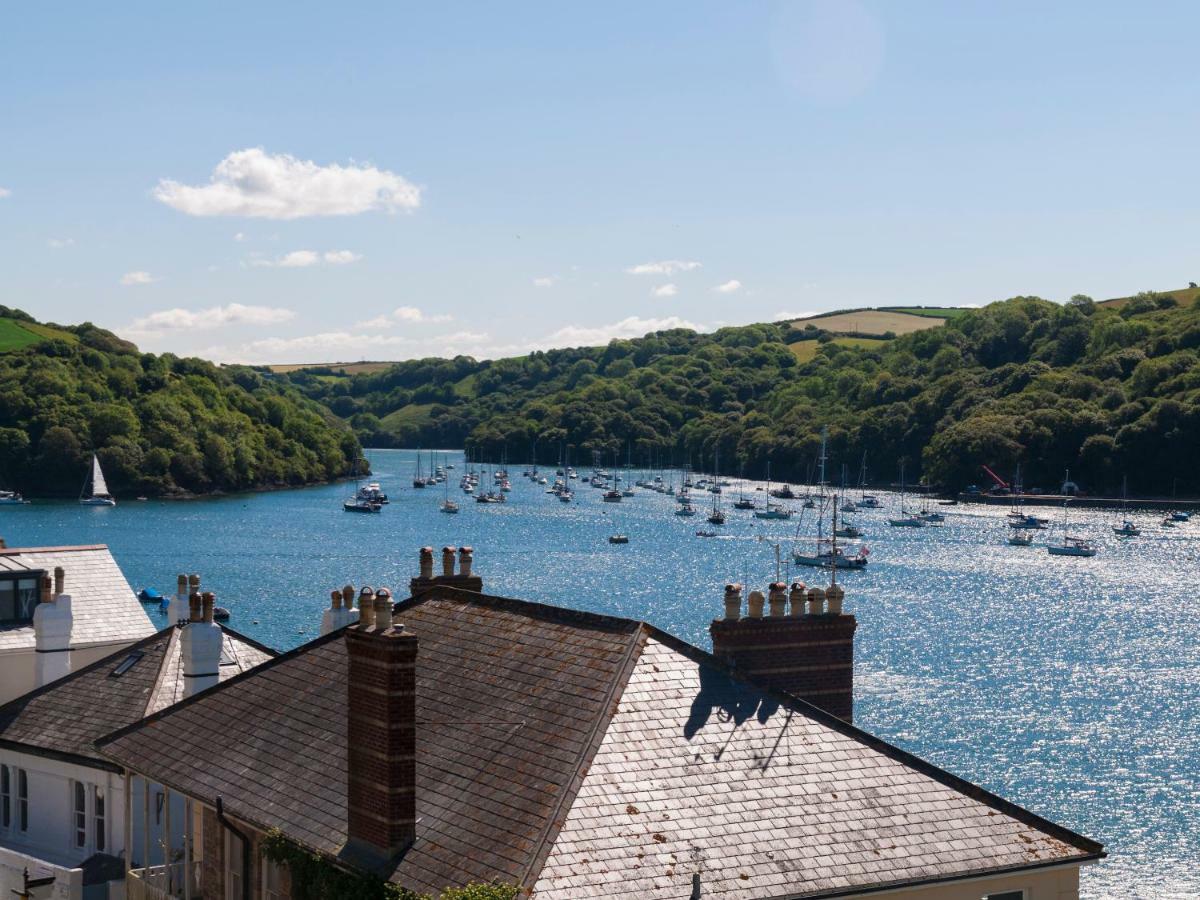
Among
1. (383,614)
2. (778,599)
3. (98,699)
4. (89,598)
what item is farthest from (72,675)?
(778,599)

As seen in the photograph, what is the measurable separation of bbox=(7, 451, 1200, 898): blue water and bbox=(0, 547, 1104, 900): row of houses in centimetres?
3876

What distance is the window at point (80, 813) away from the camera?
27.0 meters

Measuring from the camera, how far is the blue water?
226 ft

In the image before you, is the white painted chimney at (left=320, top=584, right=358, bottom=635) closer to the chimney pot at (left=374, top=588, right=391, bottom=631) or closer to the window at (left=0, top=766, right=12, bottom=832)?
the window at (left=0, top=766, right=12, bottom=832)

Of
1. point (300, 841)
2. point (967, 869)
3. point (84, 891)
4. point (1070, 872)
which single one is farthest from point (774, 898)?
point (84, 891)

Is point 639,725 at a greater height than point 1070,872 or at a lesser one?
greater

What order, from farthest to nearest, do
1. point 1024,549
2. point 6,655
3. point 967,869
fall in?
point 1024,549, point 6,655, point 967,869

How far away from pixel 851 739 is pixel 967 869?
2.47 metres

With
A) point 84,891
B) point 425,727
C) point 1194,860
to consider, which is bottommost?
point 1194,860

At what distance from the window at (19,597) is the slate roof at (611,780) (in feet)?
42.1

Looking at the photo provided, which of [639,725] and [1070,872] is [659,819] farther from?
[1070,872]

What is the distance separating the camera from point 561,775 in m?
16.3

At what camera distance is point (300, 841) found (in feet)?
56.4

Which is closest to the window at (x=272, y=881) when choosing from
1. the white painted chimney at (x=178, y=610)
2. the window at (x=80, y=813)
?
the window at (x=80, y=813)
